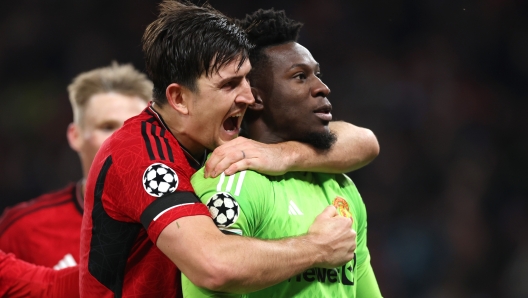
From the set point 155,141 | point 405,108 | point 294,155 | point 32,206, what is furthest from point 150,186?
point 405,108

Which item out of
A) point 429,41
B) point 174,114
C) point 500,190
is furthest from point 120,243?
point 429,41

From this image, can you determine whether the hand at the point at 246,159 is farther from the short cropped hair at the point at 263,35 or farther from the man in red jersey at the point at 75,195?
the man in red jersey at the point at 75,195

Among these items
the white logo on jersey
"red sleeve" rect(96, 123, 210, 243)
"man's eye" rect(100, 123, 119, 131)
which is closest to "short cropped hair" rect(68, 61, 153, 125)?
"man's eye" rect(100, 123, 119, 131)

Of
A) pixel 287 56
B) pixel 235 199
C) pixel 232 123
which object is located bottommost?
pixel 235 199

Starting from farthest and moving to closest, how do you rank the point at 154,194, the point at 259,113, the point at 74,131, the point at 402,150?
the point at 402,150, the point at 74,131, the point at 259,113, the point at 154,194

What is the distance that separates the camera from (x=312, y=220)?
2865mm

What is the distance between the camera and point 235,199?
8.44 feet

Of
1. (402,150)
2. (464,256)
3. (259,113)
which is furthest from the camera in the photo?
(402,150)

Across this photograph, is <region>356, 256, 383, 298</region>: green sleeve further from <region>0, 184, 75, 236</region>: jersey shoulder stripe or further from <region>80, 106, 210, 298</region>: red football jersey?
<region>0, 184, 75, 236</region>: jersey shoulder stripe

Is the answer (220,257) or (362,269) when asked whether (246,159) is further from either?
(362,269)

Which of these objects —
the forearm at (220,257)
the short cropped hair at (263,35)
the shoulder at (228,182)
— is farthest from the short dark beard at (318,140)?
the forearm at (220,257)

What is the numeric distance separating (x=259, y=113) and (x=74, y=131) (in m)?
2.29

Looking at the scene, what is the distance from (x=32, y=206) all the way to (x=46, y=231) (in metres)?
0.26

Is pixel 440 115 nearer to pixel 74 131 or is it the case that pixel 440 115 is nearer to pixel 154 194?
pixel 74 131
